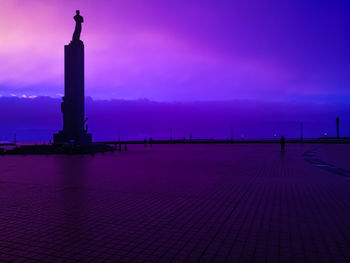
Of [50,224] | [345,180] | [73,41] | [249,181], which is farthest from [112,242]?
[73,41]

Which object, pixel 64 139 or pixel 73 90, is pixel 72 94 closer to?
pixel 73 90

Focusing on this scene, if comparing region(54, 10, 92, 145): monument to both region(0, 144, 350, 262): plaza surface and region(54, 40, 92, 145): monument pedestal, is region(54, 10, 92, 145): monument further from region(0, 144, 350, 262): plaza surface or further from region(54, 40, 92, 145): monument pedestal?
region(0, 144, 350, 262): plaza surface

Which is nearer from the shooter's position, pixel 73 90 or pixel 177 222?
pixel 177 222

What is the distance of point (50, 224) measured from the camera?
531 centimetres

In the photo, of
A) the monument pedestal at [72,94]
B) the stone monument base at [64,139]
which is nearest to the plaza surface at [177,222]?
the stone monument base at [64,139]

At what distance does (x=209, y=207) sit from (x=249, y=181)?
3.92m

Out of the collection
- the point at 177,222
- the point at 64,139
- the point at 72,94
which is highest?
the point at 72,94

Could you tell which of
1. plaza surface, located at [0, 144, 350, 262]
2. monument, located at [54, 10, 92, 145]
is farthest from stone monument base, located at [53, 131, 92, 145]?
plaza surface, located at [0, 144, 350, 262]

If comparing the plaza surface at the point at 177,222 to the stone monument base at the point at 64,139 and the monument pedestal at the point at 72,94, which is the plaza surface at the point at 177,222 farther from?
the monument pedestal at the point at 72,94

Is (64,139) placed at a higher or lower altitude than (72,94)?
lower

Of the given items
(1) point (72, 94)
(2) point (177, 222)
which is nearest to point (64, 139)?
(1) point (72, 94)

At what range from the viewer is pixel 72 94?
104ft

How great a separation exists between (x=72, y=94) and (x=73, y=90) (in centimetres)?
45

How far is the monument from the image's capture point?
3150cm
